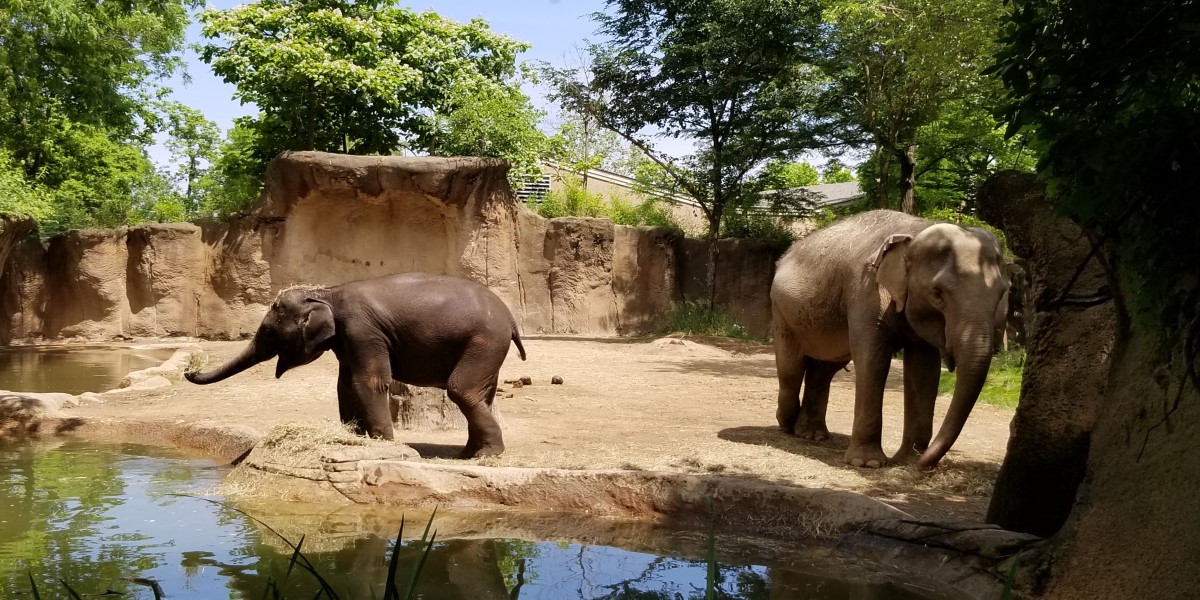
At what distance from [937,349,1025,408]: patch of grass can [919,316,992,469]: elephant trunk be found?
4.47 meters

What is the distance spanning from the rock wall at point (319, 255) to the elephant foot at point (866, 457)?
14231mm

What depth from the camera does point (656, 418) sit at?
36.0ft

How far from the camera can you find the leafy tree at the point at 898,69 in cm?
1722

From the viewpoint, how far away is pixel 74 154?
94.0 ft

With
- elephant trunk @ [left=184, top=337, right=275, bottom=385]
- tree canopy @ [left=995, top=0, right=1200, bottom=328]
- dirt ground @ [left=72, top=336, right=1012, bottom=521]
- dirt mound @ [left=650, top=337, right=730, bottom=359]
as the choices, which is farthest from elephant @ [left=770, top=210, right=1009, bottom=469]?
dirt mound @ [left=650, top=337, right=730, bottom=359]

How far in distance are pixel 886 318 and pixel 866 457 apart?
3.63 feet

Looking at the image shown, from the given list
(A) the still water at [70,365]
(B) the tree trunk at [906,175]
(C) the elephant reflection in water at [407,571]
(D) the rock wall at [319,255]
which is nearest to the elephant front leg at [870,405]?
(C) the elephant reflection in water at [407,571]

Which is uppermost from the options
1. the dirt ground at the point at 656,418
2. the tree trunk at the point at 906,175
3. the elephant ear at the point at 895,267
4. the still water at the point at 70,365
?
the tree trunk at the point at 906,175

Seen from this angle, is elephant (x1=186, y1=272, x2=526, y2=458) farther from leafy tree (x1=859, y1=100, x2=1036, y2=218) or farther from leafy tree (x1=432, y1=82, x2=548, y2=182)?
leafy tree (x1=859, y1=100, x2=1036, y2=218)

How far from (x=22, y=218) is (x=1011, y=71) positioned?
18.9 meters

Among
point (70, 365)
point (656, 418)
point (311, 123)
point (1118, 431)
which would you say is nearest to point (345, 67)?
point (311, 123)

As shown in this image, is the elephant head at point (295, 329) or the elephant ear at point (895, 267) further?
the elephant head at point (295, 329)

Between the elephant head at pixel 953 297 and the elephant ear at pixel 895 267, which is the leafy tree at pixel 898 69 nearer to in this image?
the elephant ear at pixel 895 267

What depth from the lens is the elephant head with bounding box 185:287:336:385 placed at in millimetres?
8047
